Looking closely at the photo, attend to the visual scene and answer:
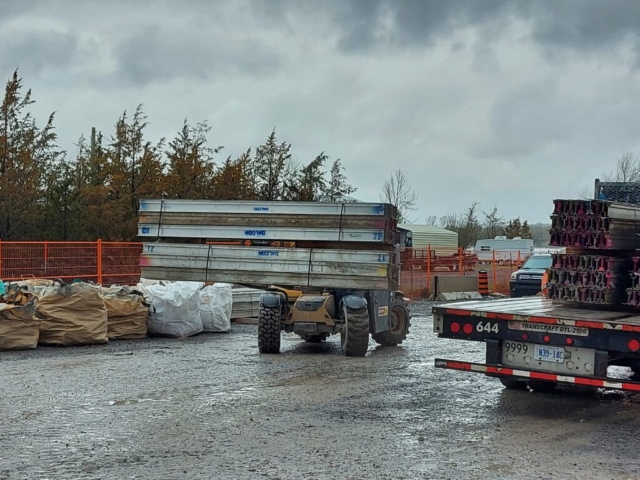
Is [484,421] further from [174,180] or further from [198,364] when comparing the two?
[174,180]

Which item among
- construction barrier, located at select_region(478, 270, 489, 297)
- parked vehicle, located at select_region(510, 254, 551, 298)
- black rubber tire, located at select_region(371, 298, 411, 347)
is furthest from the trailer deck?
construction barrier, located at select_region(478, 270, 489, 297)

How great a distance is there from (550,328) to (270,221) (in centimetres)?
559

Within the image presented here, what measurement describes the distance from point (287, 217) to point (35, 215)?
16.6 metres

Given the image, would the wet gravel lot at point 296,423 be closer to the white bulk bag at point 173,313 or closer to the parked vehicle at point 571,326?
the parked vehicle at point 571,326

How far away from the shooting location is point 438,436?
761cm

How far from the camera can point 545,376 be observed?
27.9 feet

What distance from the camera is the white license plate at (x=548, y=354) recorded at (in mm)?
8492

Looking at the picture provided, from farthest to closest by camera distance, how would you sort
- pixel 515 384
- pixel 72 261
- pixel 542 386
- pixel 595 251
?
pixel 72 261 → pixel 515 384 → pixel 542 386 → pixel 595 251

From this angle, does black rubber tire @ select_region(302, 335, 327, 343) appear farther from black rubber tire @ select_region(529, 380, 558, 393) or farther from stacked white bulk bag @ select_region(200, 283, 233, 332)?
black rubber tire @ select_region(529, 380, 558, 393)

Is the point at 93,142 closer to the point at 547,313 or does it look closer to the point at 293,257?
the point at 293,257

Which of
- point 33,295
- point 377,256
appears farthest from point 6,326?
point 377,256

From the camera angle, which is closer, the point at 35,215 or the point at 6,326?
the point at 6,326

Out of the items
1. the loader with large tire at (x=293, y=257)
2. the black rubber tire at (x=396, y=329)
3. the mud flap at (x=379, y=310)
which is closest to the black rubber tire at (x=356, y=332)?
the loader with large tire at (x=293, y=257)

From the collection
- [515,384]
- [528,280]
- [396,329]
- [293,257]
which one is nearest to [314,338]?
[396,329]
